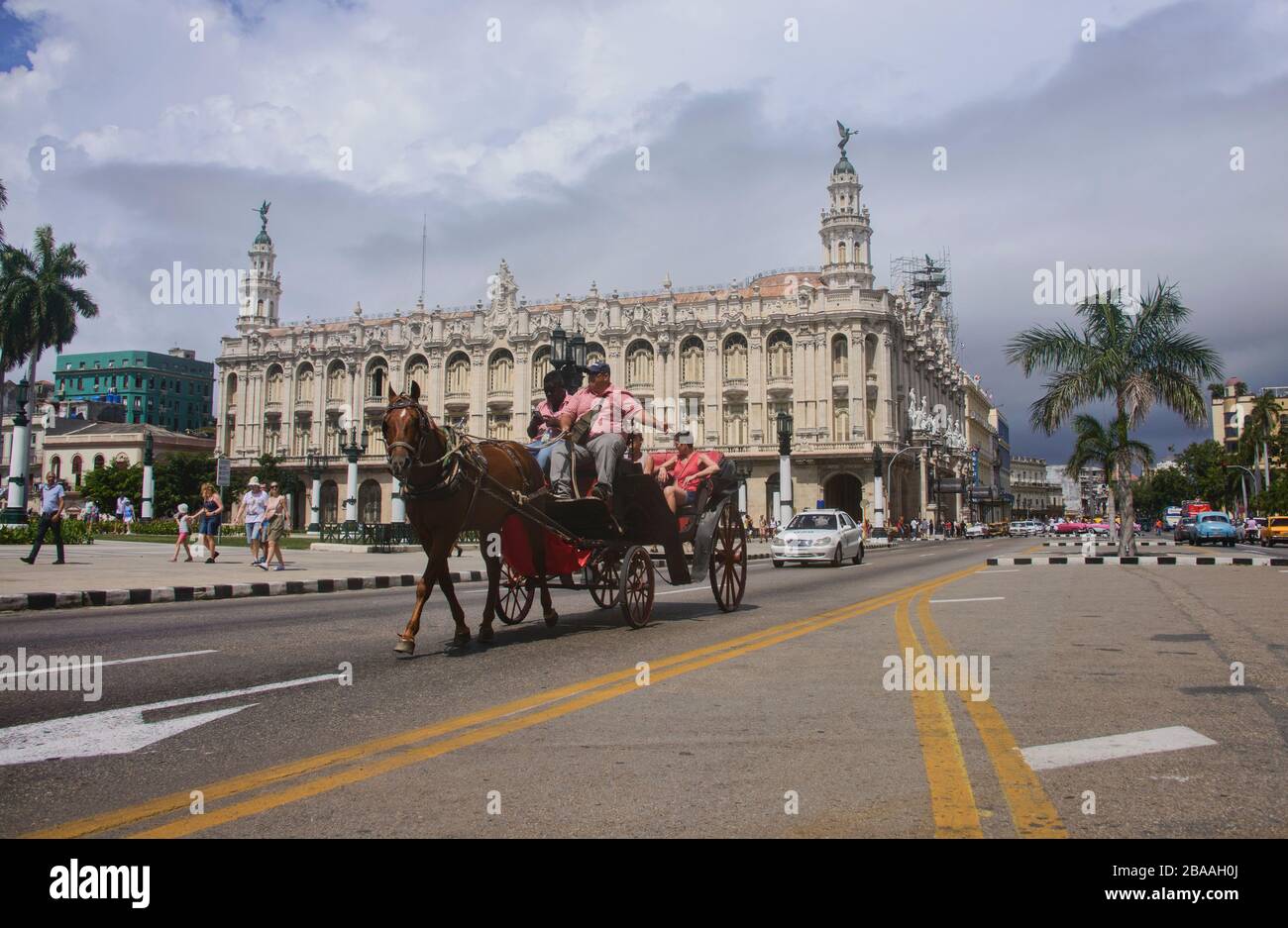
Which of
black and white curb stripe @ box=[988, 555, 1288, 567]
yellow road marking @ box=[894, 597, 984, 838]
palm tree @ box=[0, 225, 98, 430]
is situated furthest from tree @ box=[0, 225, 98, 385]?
yellow road marking @ box=[894, 597, 984, 838]

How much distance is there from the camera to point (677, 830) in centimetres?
327

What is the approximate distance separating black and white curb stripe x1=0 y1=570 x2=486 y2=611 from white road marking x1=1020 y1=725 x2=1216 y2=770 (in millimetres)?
12839

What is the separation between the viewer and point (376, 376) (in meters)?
77.5

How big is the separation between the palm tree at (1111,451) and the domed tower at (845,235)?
1568 inches

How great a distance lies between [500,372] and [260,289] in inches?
1040

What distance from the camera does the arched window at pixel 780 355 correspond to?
65.5 metres

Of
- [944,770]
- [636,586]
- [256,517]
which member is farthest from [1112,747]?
[256,517]

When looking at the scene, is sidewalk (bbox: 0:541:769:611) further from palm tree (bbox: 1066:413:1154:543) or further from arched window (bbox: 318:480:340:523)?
arched window (bbox: 318:480:340:523)

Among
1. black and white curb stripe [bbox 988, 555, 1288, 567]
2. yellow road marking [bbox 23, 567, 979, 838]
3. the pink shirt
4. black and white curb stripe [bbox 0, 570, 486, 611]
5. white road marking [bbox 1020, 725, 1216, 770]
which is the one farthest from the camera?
black and white curb stripe [bbox 988, 555, 1288, 567]

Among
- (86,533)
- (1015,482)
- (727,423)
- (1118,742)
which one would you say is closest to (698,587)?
(1118,742)

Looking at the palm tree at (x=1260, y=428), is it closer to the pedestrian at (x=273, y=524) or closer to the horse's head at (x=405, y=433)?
the pedestrian at (x=273, y=524)

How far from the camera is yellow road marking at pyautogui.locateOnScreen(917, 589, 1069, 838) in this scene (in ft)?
10.8
